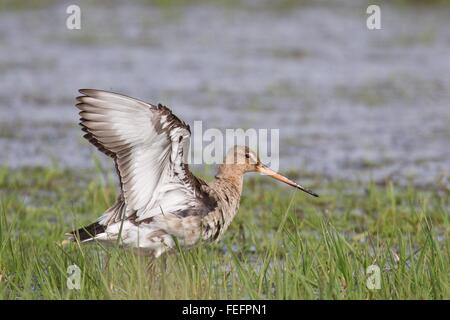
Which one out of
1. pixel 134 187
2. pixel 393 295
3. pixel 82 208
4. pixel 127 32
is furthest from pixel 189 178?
pixel 127 32

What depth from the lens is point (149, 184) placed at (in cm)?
591

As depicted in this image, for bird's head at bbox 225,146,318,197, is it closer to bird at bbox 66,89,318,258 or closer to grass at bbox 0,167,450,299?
bird at bbox 66,89,318,258

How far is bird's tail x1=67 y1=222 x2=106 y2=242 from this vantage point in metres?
5.82

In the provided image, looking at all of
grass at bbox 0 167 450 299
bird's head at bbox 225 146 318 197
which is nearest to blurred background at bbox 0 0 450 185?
grass at bbox 0 167 450 299

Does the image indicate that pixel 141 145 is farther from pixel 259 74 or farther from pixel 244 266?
pixel 259 74

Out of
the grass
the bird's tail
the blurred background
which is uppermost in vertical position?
the blurred background

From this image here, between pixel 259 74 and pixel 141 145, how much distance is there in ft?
30.5

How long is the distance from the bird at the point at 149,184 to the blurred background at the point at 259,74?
3.49 metres

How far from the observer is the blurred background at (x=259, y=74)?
439 inches

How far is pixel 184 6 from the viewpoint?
19.3 meters

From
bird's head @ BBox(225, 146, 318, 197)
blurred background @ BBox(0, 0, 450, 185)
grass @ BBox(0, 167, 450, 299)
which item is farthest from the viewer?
blurred background @ BBox(0, 0, 450, 185)

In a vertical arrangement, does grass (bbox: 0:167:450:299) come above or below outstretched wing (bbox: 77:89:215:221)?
below
